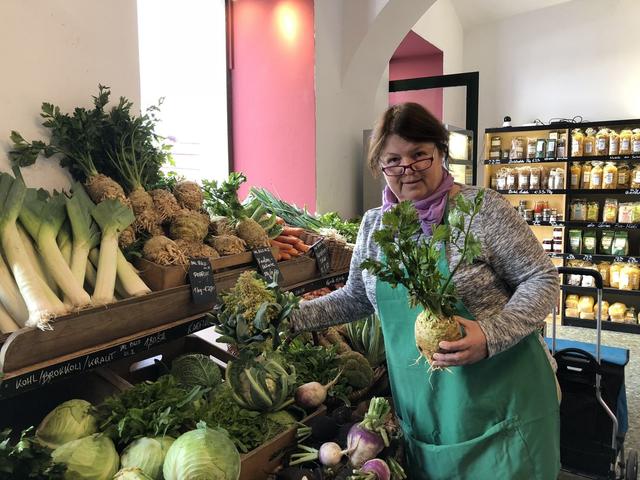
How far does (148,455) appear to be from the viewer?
1171mm

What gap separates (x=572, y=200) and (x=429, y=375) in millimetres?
5557

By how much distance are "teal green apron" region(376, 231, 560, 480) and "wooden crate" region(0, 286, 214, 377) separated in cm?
81

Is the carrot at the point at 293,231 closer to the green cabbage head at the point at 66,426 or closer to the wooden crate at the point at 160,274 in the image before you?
the wooden crate at the point at 160,274

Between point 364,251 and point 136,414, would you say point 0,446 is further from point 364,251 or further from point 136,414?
point 364,251

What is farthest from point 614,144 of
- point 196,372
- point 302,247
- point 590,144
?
point 196,372

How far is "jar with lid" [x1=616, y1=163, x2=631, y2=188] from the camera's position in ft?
18.7

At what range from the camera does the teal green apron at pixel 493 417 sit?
1.33 metres

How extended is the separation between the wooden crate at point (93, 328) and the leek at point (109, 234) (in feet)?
0.31

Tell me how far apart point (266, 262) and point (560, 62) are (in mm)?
6587

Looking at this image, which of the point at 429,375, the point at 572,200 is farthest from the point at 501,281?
the point at 572,200

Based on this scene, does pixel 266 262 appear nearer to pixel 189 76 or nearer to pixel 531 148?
pixel 189 76

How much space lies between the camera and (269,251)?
6.65ft

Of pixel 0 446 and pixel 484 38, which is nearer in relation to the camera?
pixel 0 446

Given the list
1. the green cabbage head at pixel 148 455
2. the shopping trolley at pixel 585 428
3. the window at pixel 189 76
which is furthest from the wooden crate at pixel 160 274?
the shopping trolley at pixel 585 428
